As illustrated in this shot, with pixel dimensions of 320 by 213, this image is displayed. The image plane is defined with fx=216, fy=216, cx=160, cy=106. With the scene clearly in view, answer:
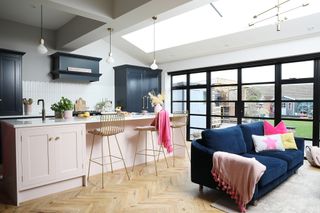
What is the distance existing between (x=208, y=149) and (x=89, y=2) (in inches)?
113

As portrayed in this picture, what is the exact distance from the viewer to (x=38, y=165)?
2738mm

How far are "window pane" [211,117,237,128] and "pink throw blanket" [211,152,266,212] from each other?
11.4ft

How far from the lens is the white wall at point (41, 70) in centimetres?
499

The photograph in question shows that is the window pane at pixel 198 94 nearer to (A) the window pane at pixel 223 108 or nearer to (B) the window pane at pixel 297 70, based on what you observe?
(A) the window pane at pixel 223 108

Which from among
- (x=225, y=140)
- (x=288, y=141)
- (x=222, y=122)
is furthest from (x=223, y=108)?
(x=225, y=140)

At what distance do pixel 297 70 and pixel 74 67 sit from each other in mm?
5231

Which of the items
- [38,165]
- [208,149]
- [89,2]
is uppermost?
[89,2]

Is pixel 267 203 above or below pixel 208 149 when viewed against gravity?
below

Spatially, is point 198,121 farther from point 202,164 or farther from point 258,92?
point 202,164

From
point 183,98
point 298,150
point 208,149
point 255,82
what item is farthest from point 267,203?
point 183,98

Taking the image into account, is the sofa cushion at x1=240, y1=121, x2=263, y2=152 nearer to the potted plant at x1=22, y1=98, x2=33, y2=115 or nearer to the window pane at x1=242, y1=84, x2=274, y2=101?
the window pane at x1=242, y1=84, x2=274, y2=101

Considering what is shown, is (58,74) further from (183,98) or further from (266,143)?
(266,143)

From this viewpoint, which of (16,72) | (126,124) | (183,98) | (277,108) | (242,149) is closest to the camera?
(242,149)

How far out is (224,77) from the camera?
19.9 ft
